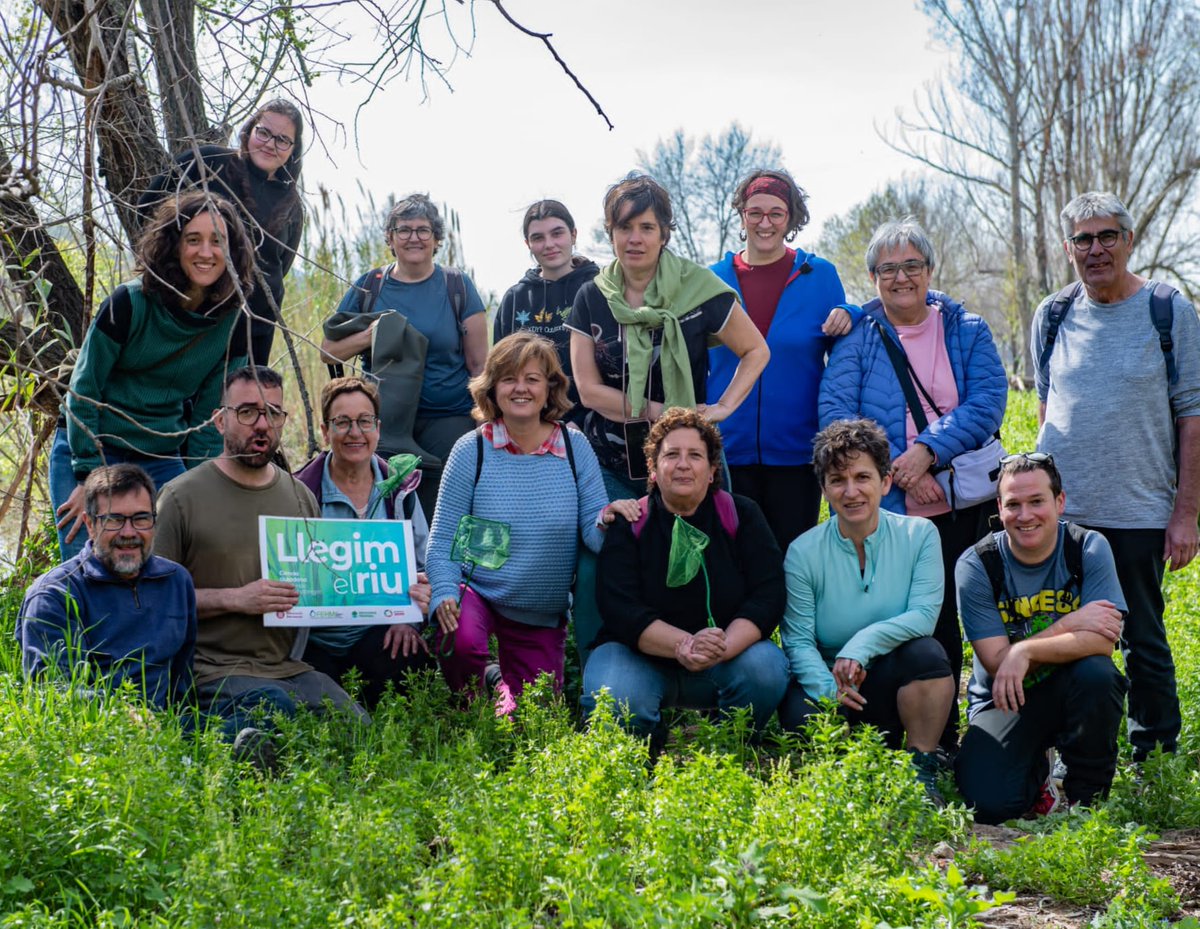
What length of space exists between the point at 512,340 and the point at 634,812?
2.53m

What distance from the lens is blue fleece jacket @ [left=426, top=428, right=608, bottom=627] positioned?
17.7 feet

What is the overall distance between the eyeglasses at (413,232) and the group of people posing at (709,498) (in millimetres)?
549

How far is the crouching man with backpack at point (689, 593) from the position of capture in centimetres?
497

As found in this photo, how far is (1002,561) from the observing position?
15.9ft

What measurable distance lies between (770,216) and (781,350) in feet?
2.15

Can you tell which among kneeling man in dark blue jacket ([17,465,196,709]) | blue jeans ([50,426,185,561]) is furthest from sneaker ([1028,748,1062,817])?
blue jeans ([50,426,185,561])

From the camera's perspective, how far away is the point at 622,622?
16.5 ft

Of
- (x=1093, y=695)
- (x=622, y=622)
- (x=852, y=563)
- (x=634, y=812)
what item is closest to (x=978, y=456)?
(x=852, y=563)

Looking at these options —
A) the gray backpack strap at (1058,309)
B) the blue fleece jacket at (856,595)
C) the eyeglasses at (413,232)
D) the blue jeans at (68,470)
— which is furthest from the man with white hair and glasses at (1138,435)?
the blue jeans at (68,470)

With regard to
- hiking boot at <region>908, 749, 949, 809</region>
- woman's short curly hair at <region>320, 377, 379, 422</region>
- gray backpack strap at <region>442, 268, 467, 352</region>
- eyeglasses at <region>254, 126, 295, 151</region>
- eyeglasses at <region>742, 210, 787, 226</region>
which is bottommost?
hiking boot at <region>908, 749, 949, 809</region>

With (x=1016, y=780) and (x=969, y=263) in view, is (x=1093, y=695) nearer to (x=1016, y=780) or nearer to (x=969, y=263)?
(x=1016, y=780)

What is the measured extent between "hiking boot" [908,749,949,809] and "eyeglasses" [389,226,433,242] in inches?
140

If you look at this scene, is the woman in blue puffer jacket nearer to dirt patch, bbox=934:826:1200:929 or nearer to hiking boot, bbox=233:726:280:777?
dirt patch, bbox=934:826:1200:929

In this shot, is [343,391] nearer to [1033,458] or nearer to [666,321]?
[666,321]
